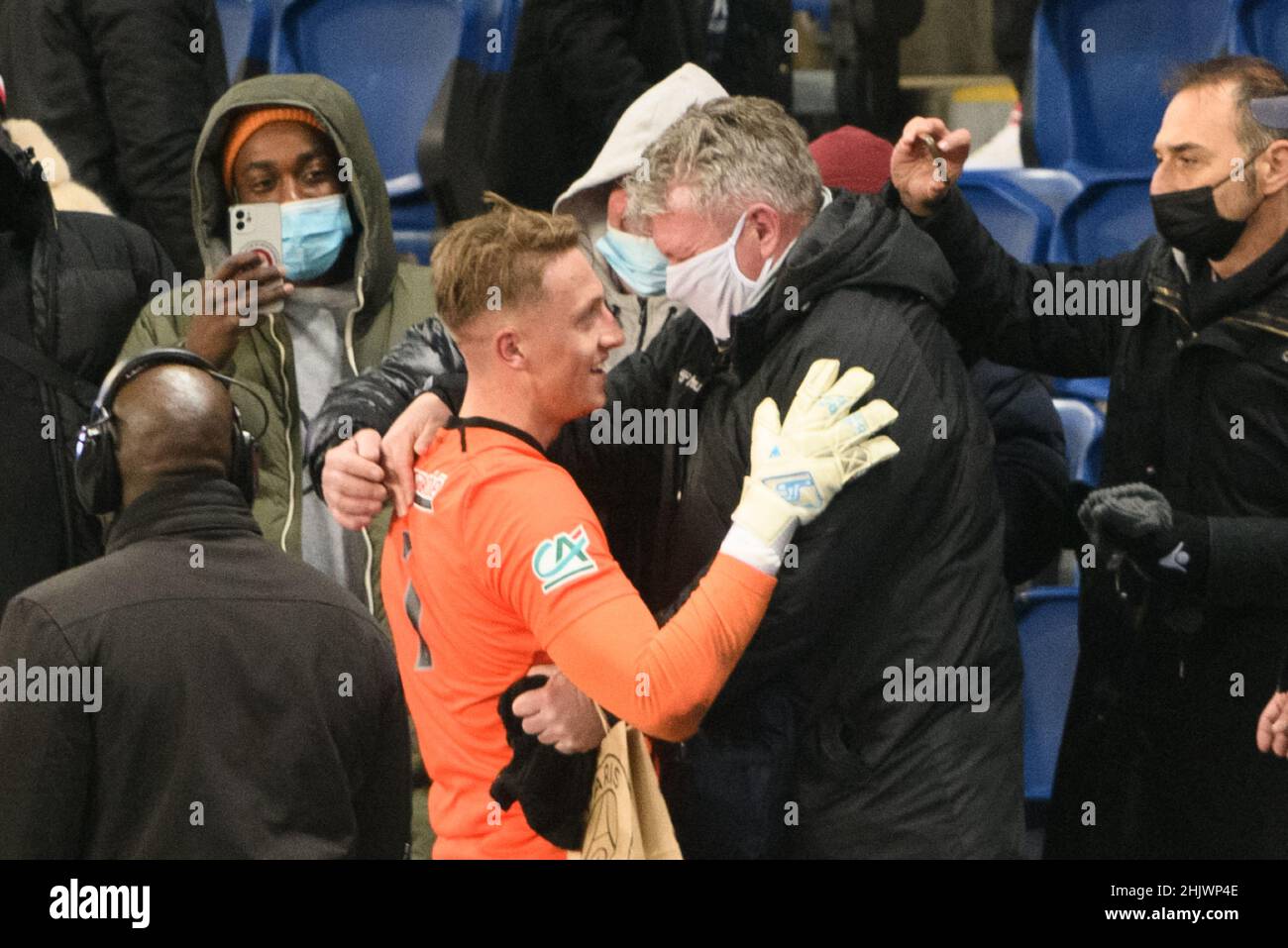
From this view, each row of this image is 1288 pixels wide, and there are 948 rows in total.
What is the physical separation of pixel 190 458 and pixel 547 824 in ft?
2.45

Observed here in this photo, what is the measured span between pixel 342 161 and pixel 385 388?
644mm

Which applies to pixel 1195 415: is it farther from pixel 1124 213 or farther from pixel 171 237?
pixel 171 237

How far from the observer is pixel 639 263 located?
3.40 meters

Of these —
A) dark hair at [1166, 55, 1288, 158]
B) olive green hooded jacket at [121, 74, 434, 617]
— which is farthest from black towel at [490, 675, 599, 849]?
dark hair at [1166, 55, 1288, 158]

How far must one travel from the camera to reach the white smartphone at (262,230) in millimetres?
3469

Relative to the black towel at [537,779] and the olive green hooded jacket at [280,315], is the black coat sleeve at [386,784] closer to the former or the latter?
the black towel at [537,779]

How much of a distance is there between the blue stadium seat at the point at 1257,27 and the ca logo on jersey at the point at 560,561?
2743 millimetres

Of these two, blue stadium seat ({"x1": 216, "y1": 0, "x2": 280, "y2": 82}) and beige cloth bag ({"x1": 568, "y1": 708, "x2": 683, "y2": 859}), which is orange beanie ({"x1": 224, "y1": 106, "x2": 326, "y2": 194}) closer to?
blue stadium seat ({"x1": 216, "y1": 0, "x2": 280, "y2": 82})

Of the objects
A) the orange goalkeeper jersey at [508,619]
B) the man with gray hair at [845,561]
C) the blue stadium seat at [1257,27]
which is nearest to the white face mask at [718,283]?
the man with gray hair at [845,561]

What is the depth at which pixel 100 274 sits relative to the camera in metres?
3.50

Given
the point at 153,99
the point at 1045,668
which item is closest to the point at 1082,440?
the point at 1045,668

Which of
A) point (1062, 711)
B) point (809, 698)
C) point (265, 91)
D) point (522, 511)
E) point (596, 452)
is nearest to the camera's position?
point (522, 511)

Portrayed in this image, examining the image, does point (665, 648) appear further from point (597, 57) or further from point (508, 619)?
point (597, 57)

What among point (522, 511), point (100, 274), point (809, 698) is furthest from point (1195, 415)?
point (100, 274)
